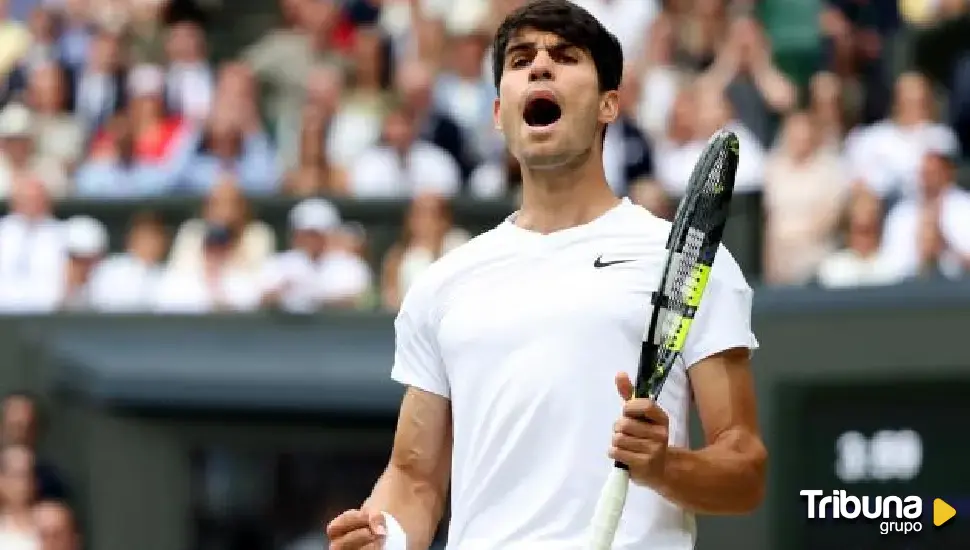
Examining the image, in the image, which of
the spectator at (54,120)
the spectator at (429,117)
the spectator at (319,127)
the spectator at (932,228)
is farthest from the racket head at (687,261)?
the spectator at (54,120)

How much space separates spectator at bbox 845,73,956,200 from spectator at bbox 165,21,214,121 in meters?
3.91

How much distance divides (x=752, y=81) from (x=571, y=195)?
6.46m

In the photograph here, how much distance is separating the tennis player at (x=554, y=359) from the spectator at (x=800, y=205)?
5.17 meters

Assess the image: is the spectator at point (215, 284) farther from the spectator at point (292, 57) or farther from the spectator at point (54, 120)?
the spectator at point (54, 120)

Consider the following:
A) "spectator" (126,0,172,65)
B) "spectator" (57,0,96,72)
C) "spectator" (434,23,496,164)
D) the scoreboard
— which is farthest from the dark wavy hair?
"spectator" (57,0,96,72)

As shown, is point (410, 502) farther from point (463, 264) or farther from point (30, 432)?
point (30, 432)

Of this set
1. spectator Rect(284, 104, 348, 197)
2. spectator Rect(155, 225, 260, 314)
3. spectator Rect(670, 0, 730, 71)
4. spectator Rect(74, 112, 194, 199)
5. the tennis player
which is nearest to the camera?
the tennis player

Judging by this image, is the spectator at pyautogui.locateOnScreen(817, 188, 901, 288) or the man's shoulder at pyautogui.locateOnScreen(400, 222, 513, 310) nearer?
the man's shoulder at pyautogui.locateOnScreen(400, 222, 513, 310)

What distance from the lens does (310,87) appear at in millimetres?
11320

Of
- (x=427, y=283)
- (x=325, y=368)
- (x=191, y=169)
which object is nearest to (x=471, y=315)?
(x=427, y=283)

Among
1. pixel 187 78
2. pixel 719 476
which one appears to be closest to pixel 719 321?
pixel 719 476

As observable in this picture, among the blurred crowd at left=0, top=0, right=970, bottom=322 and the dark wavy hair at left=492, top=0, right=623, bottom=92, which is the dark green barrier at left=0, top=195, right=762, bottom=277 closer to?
the blurred crowd at left=0, top=0, right=970, bottom=322

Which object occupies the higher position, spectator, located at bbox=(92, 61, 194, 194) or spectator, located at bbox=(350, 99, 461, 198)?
spectator, located at bbox=(92, 61, 194, 194)

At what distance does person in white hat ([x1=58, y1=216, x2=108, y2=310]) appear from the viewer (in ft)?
34.6
